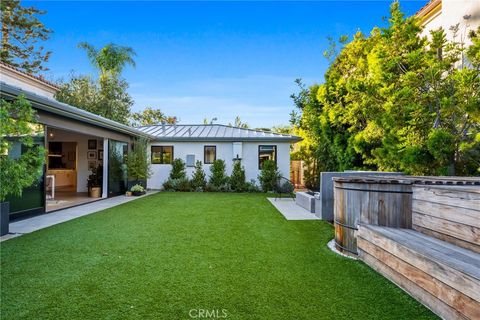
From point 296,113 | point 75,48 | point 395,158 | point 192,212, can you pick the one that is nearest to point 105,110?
point 75,48

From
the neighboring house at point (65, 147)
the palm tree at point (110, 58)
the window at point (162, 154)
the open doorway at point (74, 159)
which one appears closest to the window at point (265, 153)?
the window at point (162, 154)

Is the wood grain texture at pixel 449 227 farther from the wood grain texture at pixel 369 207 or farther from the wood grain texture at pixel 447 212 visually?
the wood grain texture at pixel 369 207

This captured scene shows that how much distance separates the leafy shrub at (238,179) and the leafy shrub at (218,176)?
373mm

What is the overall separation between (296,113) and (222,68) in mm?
5553

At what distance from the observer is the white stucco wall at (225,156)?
13336mm

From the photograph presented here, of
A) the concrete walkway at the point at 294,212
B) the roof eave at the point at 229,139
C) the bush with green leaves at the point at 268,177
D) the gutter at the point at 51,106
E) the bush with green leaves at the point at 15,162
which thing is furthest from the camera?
the roof eave at the point at 229,139

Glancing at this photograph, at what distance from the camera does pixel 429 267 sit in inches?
90.7

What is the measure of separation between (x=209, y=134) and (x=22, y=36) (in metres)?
11.3

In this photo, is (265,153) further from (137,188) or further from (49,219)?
(49,219)

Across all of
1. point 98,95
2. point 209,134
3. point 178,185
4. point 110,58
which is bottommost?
point 178,185

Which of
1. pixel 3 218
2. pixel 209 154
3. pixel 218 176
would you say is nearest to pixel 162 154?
pixel 209 154

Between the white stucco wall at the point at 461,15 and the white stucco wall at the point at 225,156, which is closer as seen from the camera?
the white stucco wall at the point at 461,15

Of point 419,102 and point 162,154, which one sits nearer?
point 419,102

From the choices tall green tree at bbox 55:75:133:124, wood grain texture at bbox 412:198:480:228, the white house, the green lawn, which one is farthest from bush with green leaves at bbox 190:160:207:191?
wood grain texture at bbox 412:198:480:228
